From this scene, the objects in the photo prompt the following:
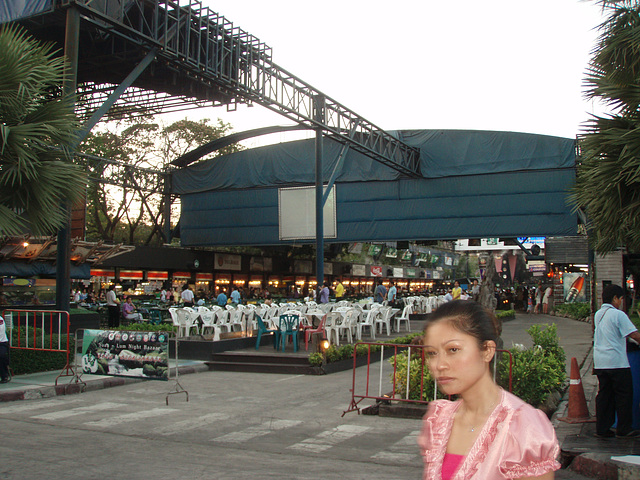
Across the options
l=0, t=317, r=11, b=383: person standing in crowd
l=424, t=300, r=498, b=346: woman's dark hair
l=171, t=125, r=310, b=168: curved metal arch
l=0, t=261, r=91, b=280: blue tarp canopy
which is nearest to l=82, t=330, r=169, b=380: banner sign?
l=0, t=317, r=11, b=383: person standing in crowd

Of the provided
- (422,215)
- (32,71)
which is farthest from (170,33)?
(422,215)

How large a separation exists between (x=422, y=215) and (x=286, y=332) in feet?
63.0

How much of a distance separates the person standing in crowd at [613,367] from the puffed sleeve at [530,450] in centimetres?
529

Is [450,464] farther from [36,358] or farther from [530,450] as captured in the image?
[36,358]

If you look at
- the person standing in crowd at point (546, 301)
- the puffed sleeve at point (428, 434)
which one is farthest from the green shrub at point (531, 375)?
the person standing in crowd at point (546, 301)

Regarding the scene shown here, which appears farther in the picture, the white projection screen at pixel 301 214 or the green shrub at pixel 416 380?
the white projection screen at pixel 301 214

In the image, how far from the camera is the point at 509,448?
1688 millimetres

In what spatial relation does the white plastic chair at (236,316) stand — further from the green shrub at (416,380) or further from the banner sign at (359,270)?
the banner sign at (359,270)

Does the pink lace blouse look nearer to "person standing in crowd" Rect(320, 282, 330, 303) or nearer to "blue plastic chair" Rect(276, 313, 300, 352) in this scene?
"blue plastic chair" Rect(276, 313, 300, 352)

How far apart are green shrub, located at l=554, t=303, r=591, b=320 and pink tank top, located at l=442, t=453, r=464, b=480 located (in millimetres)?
27528

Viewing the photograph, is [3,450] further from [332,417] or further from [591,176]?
[591,176]

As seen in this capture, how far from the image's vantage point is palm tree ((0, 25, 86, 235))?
8.88 meters

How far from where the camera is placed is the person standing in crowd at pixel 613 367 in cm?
636

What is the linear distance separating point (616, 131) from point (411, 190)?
84.0ft
